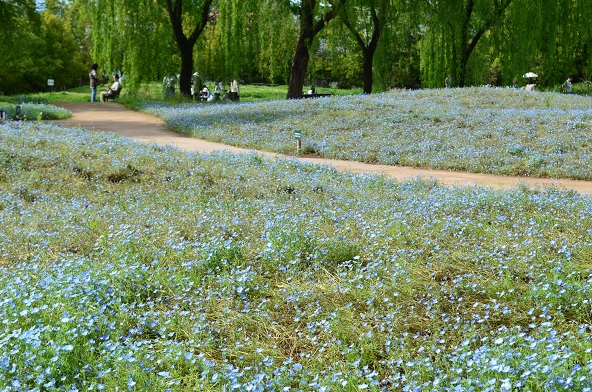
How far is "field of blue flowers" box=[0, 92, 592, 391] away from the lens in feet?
11.3

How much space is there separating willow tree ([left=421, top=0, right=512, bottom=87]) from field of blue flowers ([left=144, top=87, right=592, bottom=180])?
5.79 metres

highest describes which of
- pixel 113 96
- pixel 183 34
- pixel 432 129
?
pixel 183 34

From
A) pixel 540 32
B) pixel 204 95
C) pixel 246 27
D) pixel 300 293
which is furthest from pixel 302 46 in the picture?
pixel 300 293

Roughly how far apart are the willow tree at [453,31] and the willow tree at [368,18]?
6.06 ft

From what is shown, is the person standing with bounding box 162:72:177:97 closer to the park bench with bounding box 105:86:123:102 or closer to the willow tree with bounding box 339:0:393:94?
the park bench with bounding box 105:86:123:102

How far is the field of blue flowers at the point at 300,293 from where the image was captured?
3459 mm

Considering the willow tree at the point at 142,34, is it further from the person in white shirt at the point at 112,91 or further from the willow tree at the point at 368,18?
the willow tree at the point at 368,18

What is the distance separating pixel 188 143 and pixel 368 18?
1744 centimetres

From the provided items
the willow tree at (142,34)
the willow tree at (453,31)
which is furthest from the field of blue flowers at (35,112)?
the willow tree at (453,31)

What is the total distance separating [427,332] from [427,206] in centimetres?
287

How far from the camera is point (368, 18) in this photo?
29.7m

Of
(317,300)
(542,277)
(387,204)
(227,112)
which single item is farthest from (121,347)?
(227,112)

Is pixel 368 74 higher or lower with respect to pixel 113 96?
higher

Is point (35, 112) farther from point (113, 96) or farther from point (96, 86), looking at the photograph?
point (113, 96)
